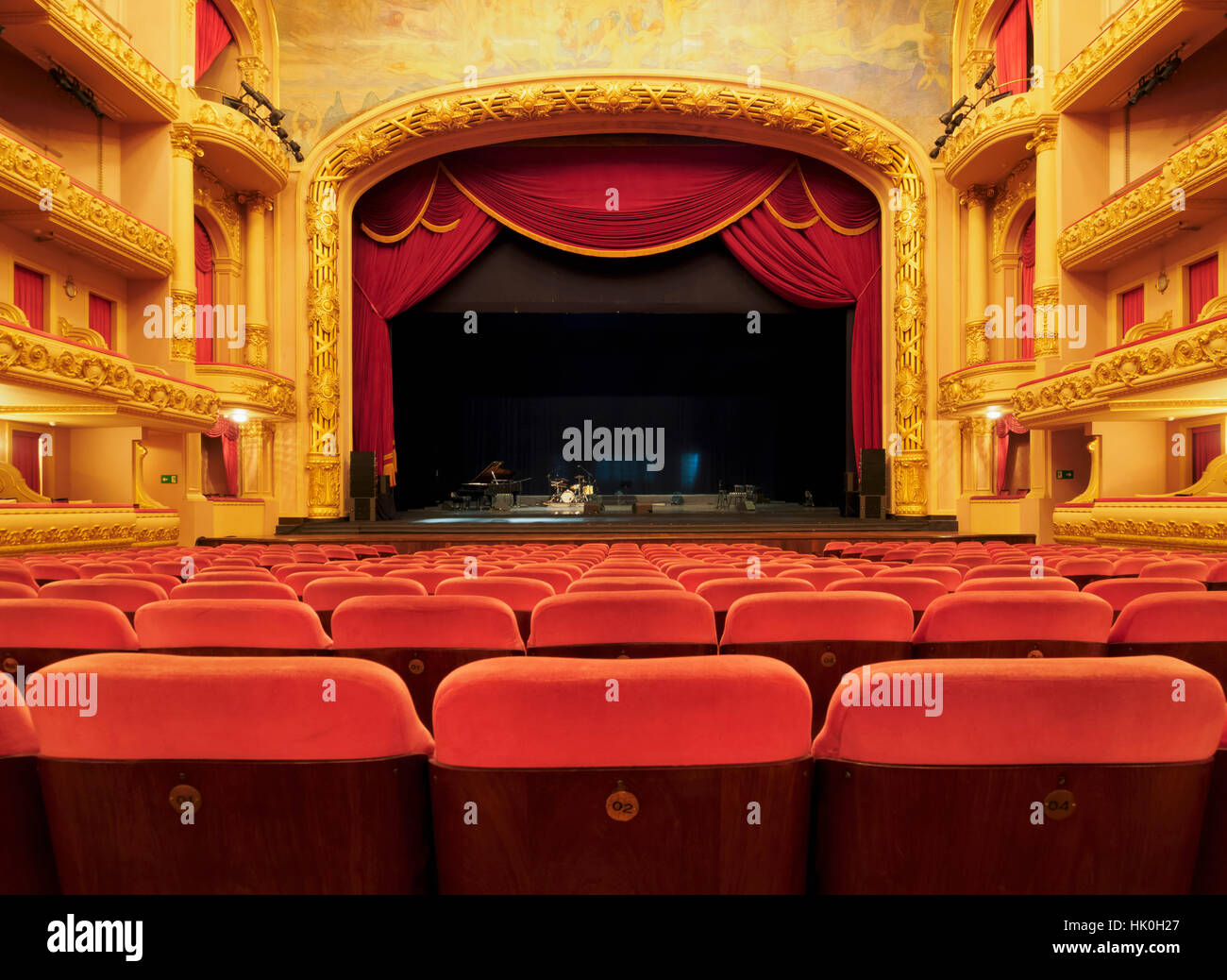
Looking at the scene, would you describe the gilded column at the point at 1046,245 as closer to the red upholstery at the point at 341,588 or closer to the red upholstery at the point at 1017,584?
the red upholstery at the point at 1017,584

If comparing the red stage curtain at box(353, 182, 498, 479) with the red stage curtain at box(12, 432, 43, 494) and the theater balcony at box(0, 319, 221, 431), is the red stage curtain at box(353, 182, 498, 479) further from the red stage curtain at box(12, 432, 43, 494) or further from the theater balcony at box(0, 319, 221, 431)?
the red stage curtain at box(12, 432, 43, 494)

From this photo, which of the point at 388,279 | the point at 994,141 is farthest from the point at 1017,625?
the point at 388,279

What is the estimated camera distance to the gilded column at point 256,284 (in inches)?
543

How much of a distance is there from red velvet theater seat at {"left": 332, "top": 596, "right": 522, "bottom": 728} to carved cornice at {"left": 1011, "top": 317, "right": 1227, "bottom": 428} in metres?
8.85

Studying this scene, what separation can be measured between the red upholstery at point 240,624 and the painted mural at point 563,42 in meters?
14.4

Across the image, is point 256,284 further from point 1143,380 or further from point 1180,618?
point 1180,618

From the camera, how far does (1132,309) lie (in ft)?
39.4

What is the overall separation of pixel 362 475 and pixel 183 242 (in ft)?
15.2

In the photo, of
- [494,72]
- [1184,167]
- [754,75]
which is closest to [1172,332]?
[1184,167]

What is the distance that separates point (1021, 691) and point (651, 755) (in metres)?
0.49

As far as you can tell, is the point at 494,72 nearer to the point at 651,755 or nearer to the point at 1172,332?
the point at 1172,332

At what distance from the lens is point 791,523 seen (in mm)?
11766

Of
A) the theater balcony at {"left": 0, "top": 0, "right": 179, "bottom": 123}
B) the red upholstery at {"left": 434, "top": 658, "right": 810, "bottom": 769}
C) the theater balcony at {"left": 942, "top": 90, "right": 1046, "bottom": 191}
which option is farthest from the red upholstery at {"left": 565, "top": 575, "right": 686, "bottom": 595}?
the theater balcony at {"left": 942, "top": 90, "right": 1046, "bottom": 191}

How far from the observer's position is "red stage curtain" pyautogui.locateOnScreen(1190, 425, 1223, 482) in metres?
10.7
